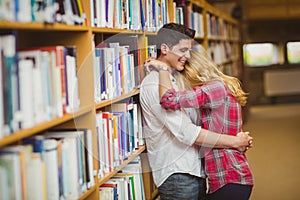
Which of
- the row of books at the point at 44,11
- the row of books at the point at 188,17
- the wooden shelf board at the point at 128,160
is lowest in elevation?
the wooden shelf board at the point at 128,160

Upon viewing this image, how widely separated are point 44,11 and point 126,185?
1.29 meters

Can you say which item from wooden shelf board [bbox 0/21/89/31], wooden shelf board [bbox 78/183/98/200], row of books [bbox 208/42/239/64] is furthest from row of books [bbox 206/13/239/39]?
wooden shelf board [bbox 0/21/89/31]

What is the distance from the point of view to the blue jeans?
2.71 metres

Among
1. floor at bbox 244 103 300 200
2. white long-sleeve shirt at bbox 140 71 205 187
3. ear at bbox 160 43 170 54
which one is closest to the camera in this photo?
white long-sleeve shirt at bbox 140 71 205 187

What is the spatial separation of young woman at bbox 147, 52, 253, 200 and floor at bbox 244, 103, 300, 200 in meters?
1.98

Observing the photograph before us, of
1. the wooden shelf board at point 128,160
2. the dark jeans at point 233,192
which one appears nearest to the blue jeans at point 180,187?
the dark jeans at point 233,192

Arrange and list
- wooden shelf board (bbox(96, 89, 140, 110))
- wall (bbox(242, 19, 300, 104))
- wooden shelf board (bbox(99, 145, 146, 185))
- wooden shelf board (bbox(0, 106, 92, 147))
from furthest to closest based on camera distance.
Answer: wall (bbox(242, 19, 300, 104)) < wooden shelf board (bbox(99, 145, 146, 185)) < wooden shelf board (bbox(96, 89, 140, 110)) < wooden shelf board (bbox(0, 106, 92, 147))

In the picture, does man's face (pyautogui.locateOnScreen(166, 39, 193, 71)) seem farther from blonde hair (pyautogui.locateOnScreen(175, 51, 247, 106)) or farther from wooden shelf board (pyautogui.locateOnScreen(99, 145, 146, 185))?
wooden shelf board (pyautogui.locateOnScreen(99, 145, 146, 185))

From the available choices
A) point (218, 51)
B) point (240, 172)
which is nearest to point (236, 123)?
point (240, 172)

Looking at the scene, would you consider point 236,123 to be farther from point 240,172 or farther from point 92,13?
point 92,13

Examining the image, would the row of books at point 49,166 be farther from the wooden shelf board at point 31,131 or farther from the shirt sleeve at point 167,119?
the shirt sleeve at point 167,119

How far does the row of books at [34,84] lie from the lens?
156cm

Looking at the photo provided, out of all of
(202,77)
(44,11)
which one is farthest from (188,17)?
(44,11)

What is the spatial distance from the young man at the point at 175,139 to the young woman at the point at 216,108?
47 millimetres
